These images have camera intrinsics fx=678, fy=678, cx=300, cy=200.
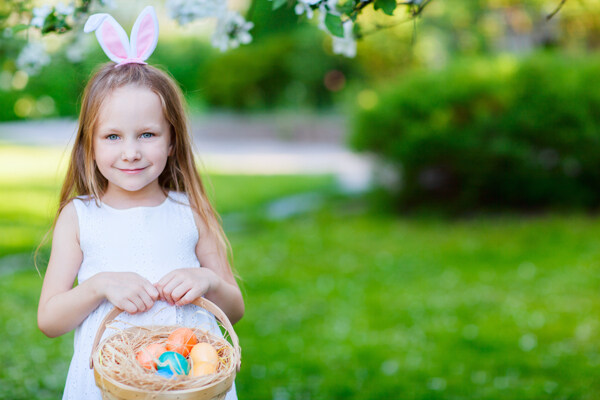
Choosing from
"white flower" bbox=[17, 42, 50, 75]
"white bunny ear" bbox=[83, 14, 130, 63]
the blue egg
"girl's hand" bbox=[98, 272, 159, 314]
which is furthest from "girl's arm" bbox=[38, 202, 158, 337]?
"white flower" bbox=[17, 42, 50, 75]

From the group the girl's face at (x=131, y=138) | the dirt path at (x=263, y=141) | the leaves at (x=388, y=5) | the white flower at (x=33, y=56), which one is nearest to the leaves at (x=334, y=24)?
the leaves at (x=388, y=5)

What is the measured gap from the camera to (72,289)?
5.82 feet

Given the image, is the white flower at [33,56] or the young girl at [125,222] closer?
the young girl at [125,222]

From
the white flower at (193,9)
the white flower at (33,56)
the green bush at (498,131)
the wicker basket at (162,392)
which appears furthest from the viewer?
the green bush at (498,131)

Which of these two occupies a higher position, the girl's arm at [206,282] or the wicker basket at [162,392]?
the girl's arm at [206,282]

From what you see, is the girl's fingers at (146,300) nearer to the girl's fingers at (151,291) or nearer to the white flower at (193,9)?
the girl's fingers at (151,291)

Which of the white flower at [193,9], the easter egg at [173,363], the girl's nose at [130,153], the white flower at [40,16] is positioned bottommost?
the easter egg at [173,363]

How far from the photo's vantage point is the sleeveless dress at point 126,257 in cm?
180

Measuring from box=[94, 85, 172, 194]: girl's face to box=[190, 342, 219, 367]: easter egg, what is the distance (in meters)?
0.47

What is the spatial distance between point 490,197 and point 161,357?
6.93m

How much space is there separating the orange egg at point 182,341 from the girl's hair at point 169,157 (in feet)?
1.16

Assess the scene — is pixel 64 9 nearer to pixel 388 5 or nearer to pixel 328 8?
pixel 328 8

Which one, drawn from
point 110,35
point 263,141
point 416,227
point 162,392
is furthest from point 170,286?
point 263,141

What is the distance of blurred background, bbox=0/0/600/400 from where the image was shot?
398 centimetres
